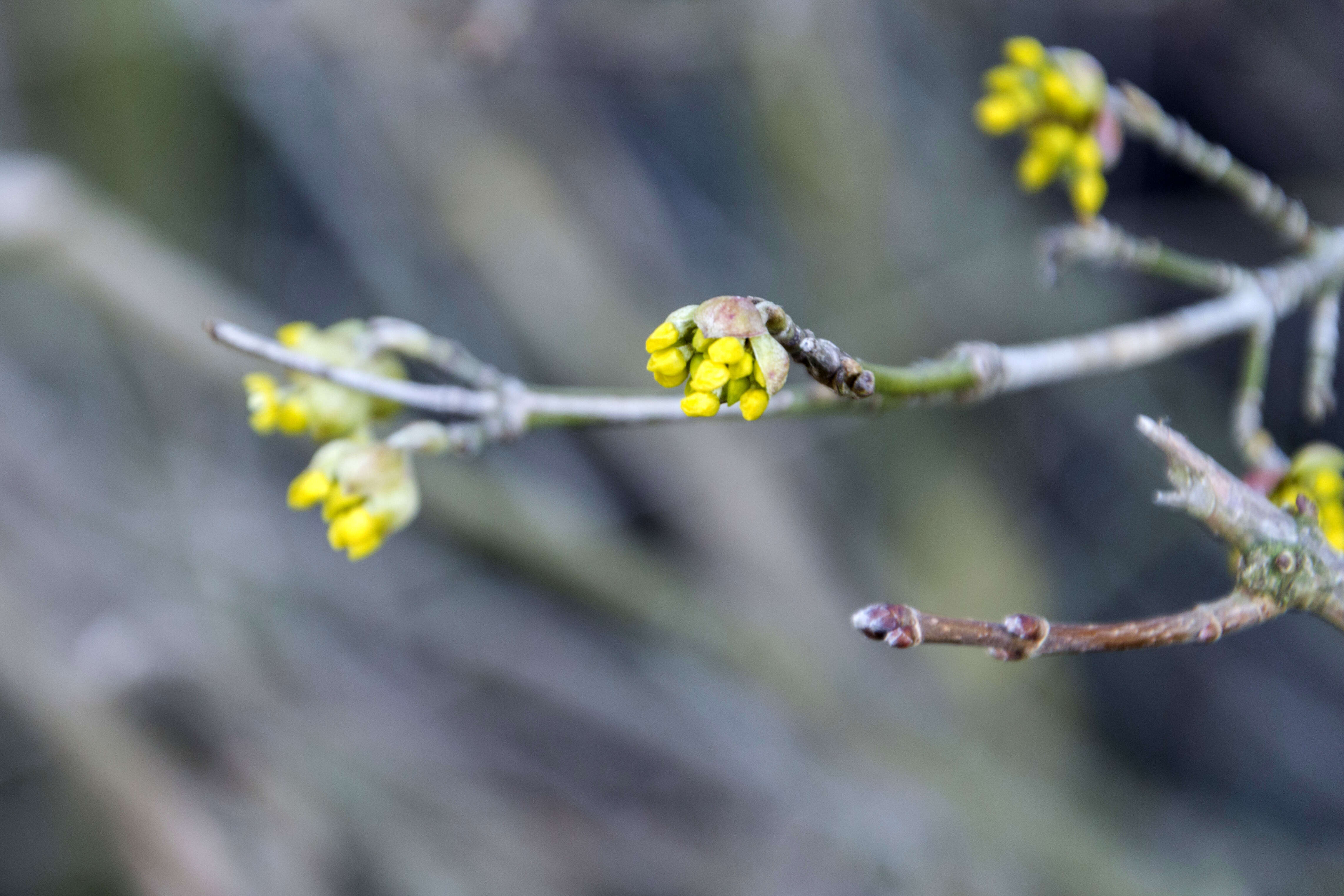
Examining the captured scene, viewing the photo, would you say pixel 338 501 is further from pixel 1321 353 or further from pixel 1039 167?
pixel 1321 353

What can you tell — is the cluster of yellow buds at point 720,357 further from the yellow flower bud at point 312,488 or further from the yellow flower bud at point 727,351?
the yellow flower bud at point 312,488

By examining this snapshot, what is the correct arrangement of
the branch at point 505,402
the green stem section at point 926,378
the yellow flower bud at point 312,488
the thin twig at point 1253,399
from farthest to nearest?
the thin twig at point 1253,399
the yellow flower bud at point 312,488
the branch at point 505,402
the green stem section at point 926,378

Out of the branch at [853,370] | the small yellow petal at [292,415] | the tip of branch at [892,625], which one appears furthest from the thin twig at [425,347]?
the tip of branch at [892,625]

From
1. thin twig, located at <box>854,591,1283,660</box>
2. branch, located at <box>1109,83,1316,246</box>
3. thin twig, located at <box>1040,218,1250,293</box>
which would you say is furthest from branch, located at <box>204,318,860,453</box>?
branch, located at <box>1109,83,1316,246</box>

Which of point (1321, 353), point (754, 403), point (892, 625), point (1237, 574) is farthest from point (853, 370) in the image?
point (1321, 353)

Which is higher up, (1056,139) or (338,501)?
(1056,139)

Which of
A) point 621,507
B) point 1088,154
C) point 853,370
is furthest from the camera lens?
point 621,507

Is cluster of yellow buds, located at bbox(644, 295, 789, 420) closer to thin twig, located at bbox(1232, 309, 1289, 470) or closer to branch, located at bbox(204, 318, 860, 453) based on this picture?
branch, located at bbox(204, 318, 860, 453)
